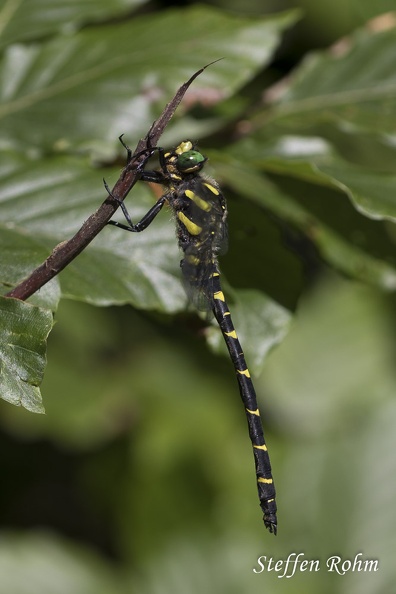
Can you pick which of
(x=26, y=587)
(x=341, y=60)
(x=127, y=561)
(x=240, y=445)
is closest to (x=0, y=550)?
(x=26, y=587)

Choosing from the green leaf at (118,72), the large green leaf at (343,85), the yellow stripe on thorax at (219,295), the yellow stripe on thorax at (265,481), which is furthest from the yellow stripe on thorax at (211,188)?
the yellow stripe on thorax at (265,481)

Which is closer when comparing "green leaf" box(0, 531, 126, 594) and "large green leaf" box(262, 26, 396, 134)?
"large green leaf" box(262, 26, 396, 134)

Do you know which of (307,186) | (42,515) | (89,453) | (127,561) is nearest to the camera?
(307,186)

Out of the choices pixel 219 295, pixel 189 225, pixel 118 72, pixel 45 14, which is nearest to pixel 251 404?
pixel 219 295

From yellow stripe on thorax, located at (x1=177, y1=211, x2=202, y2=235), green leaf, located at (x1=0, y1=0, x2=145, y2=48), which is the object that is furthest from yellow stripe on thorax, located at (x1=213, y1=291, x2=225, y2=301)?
green leaf, located at (x1=0, y1=0, x2=145, y2=48)

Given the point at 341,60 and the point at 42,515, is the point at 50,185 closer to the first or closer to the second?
the point at 341,60

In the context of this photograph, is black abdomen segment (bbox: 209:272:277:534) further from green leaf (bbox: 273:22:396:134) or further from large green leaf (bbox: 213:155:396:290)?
green leaf (bbox: 273:22:396:134)
